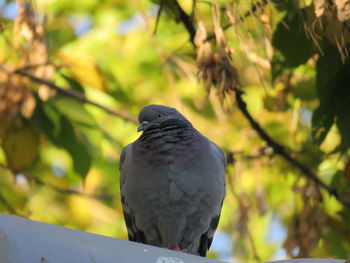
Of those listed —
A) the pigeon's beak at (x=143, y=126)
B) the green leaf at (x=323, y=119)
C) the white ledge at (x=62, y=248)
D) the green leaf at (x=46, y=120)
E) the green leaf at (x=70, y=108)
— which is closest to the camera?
the white ledge at (x=62, y=248)

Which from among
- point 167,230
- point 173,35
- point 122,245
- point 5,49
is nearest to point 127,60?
point 173,35

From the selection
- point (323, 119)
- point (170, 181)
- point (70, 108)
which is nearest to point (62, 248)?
point (170, 181)

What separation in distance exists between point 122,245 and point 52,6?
4620 millimetres

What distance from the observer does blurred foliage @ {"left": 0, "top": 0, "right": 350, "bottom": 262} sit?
13.3 feet

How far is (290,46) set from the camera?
14.1 ft

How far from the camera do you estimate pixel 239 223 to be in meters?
5.19

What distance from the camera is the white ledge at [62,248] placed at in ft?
7.47

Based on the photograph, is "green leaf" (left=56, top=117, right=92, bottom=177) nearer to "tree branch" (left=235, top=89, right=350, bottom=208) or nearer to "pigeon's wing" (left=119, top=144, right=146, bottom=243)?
"pigeon's wing" (left=119, top=144, right=146, bottom=243)

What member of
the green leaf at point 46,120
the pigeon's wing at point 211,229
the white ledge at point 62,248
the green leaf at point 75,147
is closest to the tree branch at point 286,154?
the pigeon's wing at point 211,229

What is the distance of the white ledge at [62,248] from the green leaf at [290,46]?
1.82 meters

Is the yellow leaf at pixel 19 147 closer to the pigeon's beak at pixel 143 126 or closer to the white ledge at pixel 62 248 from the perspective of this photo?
the pigeon's beak at pixel 143 126

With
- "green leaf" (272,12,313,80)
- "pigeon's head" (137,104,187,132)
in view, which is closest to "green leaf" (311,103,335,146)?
"green leaf" (272,12,313,80)

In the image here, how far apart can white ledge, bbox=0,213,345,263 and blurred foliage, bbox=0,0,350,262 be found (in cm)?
132

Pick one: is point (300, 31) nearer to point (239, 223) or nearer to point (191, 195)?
point (191, 195)
